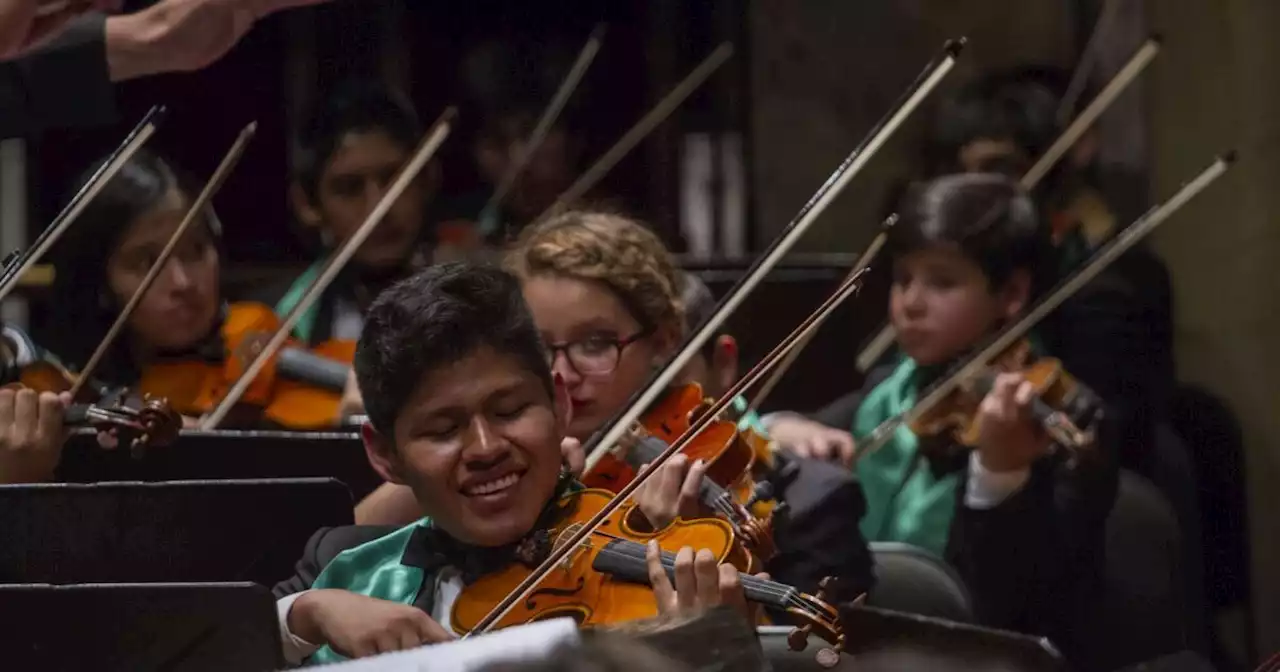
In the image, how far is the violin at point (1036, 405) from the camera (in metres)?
1.76

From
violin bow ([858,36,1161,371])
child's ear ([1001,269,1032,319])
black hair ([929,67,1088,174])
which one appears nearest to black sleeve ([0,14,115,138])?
child's ear ([1001,269,1032,319])

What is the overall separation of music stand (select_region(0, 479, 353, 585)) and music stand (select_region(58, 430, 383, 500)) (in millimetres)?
163

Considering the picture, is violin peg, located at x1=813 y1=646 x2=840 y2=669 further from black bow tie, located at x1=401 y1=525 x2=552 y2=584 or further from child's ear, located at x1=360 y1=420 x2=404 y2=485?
child's ear, located at x1=360 y1=420 x2=404 y2=485

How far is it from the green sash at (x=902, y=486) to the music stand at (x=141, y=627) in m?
0.94

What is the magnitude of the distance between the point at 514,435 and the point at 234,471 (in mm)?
381

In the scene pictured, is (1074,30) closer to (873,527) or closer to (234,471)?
(873,527)

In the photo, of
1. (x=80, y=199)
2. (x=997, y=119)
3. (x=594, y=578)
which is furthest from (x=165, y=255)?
(x=997, y=119)

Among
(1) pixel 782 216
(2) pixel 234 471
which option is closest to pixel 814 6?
A: (1) pixel 782 216

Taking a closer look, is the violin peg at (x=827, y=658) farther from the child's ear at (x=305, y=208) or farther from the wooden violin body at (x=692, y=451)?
the child's ear at (x=305, y=208)

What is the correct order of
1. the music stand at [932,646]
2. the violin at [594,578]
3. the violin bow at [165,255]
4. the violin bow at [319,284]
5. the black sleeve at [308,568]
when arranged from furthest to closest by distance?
the violin bow at [319,284]
the violin bow at [165,255]
the black sleeve at [308,568]
the violin at [594,578]
the music stand at [932,646]

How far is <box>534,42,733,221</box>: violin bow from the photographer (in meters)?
2.71

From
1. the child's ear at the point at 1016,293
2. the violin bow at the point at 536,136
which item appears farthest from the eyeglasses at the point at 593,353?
the violin bow at the point at 536,136

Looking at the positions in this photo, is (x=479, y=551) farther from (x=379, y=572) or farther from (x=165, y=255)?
(x=165, y=255)

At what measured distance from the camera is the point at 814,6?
3.05 m
